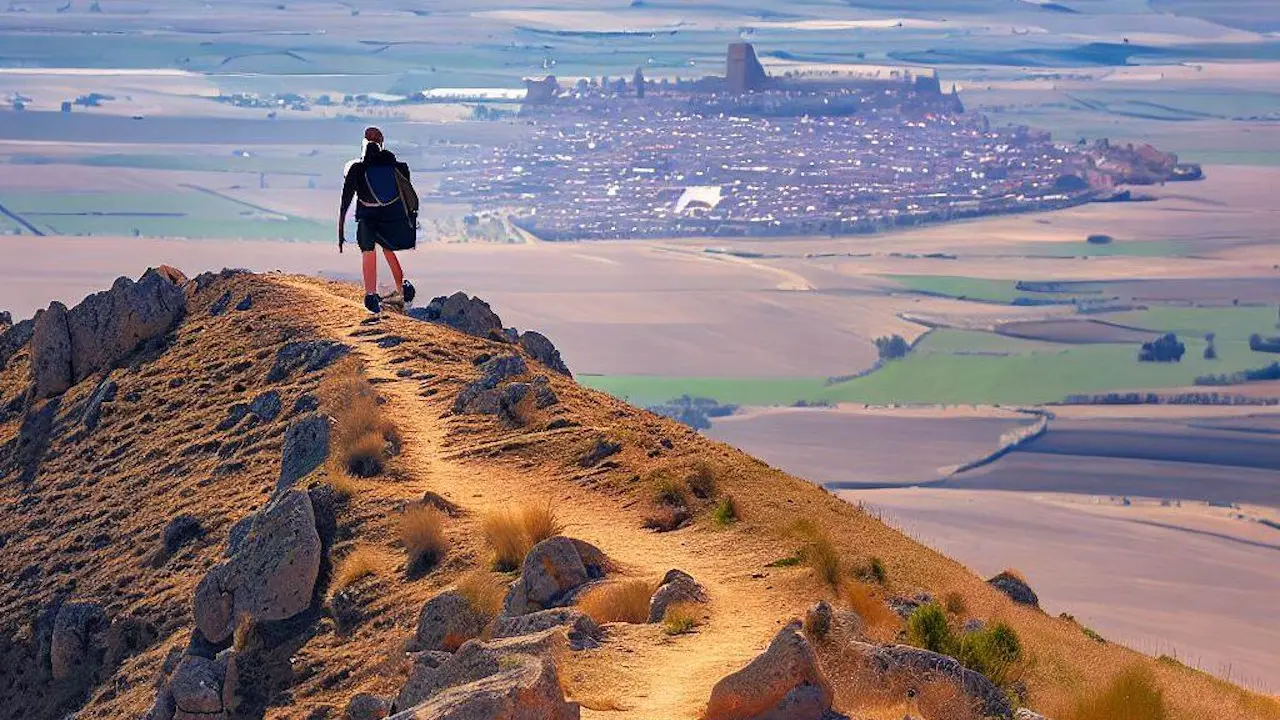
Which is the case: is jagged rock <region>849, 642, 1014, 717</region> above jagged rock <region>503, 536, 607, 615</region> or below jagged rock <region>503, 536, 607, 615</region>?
above

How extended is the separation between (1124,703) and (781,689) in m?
1.90

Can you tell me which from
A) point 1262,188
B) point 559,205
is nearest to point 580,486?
point 559,205

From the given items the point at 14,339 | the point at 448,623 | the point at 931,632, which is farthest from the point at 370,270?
the point at 931,632

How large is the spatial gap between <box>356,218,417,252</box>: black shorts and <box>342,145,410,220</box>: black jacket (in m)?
0.07

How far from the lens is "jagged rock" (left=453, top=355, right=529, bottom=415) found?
57.7ft

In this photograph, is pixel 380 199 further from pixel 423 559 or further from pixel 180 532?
pixel 423 559

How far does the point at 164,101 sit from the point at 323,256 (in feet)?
233

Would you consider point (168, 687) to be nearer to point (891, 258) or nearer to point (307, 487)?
point (307, 487)

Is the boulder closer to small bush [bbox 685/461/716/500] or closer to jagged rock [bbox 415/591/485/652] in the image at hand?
small bush [bbox 685/461/716/500]

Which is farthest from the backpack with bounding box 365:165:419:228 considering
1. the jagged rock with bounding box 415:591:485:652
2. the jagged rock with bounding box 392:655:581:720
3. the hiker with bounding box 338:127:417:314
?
the jagged rock with bounding box 392:655:581:720

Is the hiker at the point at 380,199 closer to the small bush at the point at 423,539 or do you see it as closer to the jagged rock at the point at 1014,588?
the small bush at the point at 423,539

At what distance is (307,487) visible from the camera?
15.7 meters

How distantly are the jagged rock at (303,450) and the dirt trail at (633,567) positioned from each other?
618mm

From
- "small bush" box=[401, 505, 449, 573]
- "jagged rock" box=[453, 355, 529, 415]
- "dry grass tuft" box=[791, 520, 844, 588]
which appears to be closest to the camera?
"dry grass tuft" box=[791, 520, 844, 588]
